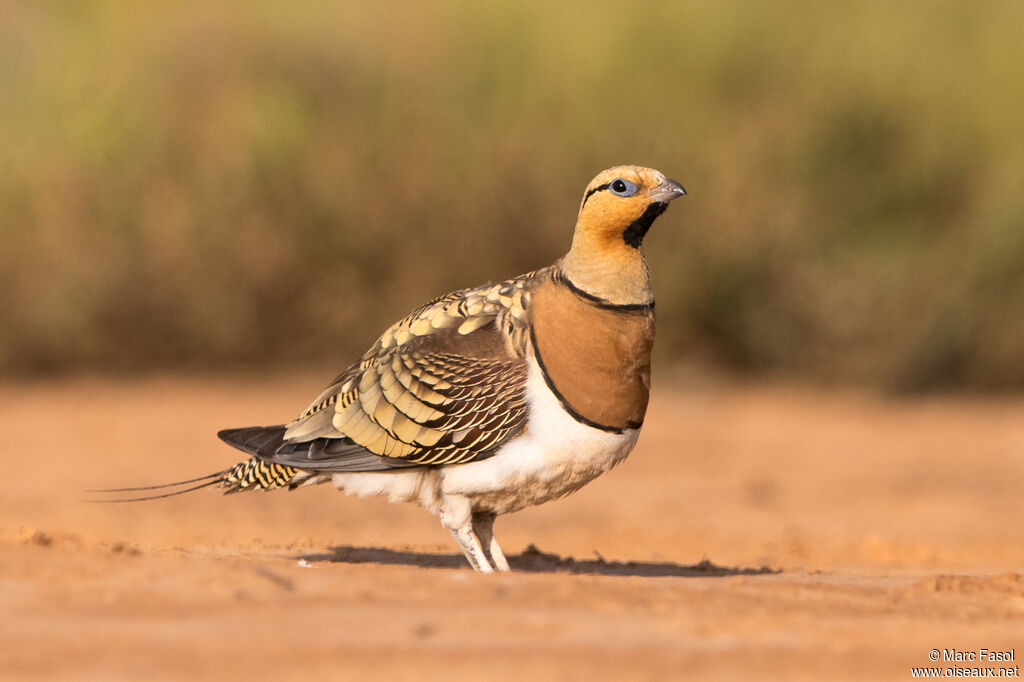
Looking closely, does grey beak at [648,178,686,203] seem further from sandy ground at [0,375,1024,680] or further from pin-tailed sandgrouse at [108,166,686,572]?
sandy ground at [0,375,1024,680]

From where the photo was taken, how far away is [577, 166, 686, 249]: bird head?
5.39 m

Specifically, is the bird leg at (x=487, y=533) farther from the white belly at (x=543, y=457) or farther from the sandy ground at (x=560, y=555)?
the white belly at (x=543, y=457)

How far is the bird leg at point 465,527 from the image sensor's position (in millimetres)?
5398

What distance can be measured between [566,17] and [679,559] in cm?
743

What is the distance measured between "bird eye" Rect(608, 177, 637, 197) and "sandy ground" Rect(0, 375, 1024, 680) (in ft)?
4.81

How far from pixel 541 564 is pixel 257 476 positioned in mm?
1376

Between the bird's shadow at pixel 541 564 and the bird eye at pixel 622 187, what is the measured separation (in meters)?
1.64

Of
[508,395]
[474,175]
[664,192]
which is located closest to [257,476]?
[508,395]

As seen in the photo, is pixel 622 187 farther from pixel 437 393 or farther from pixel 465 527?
pixel 465 527

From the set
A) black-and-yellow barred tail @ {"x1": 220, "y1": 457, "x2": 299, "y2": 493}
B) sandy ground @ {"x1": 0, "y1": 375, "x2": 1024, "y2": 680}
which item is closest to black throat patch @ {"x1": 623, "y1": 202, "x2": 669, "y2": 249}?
sandy ground @ {"x1": 0, "y1": 375, "x2": 1024, "y2": 680}

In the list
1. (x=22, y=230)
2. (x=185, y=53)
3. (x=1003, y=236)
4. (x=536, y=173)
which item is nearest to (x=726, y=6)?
(x=536, y=173)

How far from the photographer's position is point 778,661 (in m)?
3.86

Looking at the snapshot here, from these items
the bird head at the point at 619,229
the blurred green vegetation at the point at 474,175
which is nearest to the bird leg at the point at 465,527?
the bird head at the point at 619,229

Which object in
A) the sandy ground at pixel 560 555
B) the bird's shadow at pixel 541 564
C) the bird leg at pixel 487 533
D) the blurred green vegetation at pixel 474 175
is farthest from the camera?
the blurred green vegetation at pixel 474 175
